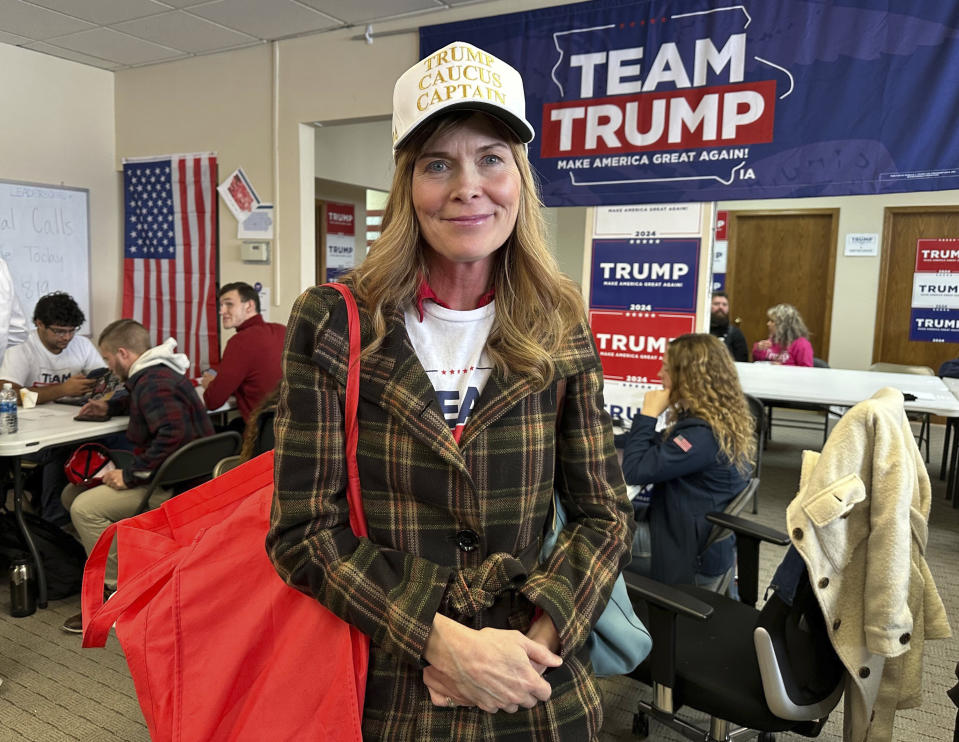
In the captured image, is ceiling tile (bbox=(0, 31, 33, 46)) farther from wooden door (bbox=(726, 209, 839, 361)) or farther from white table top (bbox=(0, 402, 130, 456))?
wooden door (bbox=(726, 209, 839, 361))

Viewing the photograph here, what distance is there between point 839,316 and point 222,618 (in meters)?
8.04

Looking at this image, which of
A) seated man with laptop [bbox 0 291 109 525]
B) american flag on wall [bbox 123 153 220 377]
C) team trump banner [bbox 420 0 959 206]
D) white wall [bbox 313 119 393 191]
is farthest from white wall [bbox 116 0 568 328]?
seated man with laptop [bbox 0 291 109 525]

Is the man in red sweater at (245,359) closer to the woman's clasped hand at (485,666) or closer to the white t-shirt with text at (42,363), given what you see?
the white t-shirt with text at (42,363)

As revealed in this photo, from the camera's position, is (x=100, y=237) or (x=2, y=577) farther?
(x=100, y=237)

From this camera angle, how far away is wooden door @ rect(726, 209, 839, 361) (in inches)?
306

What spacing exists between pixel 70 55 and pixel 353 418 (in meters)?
5.26

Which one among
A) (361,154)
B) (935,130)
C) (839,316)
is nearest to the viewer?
(935,130)

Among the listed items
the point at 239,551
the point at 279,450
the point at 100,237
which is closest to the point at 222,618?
the point at 239,551

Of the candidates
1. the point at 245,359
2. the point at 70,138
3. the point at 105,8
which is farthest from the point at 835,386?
the point at 70,138

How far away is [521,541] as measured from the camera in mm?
950

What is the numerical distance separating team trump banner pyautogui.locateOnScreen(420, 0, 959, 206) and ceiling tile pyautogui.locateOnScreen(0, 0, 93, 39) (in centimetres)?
228

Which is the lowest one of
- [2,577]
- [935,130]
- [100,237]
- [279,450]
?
[2,577]

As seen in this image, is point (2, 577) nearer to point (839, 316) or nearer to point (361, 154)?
point (361, 154)

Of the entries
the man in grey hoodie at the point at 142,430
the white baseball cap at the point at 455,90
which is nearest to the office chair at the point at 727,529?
the white baseball cap at the point at 455,90
